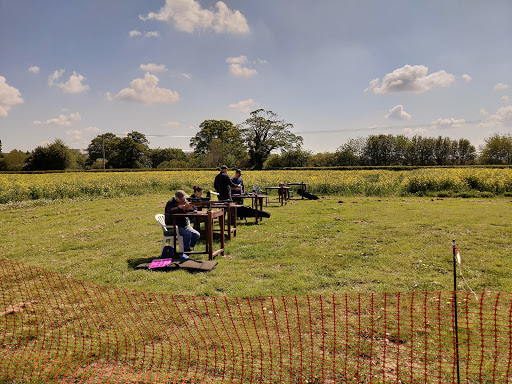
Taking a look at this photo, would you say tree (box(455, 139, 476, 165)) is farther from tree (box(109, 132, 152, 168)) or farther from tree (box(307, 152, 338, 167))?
tree (box(109, 132, 152, 168))

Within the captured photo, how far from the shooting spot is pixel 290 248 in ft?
27.4

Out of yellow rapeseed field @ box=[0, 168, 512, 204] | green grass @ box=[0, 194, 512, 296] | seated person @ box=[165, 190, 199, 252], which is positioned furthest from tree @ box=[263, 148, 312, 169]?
seated person @ box=[165, 190, 199, 252]

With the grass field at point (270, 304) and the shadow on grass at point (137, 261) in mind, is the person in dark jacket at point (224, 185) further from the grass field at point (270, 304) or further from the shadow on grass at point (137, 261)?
the shadow on grass at point (137, 261)

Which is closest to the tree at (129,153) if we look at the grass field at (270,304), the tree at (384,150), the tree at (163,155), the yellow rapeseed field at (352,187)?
the tree at (163,155)

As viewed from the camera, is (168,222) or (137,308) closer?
(137,308)

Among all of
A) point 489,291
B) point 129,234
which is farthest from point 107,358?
point 129,234

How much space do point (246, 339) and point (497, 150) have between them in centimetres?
7298

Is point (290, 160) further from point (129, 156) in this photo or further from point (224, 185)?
point (224, 185)

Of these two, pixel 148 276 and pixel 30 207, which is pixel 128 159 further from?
pixel 148 276

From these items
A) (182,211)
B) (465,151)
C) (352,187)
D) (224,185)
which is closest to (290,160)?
(465,151)

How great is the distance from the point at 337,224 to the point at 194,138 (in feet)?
257

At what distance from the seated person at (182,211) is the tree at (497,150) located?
220 feet

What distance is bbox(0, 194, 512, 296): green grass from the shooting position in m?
5.94

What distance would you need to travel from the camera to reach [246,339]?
412 centimetres
